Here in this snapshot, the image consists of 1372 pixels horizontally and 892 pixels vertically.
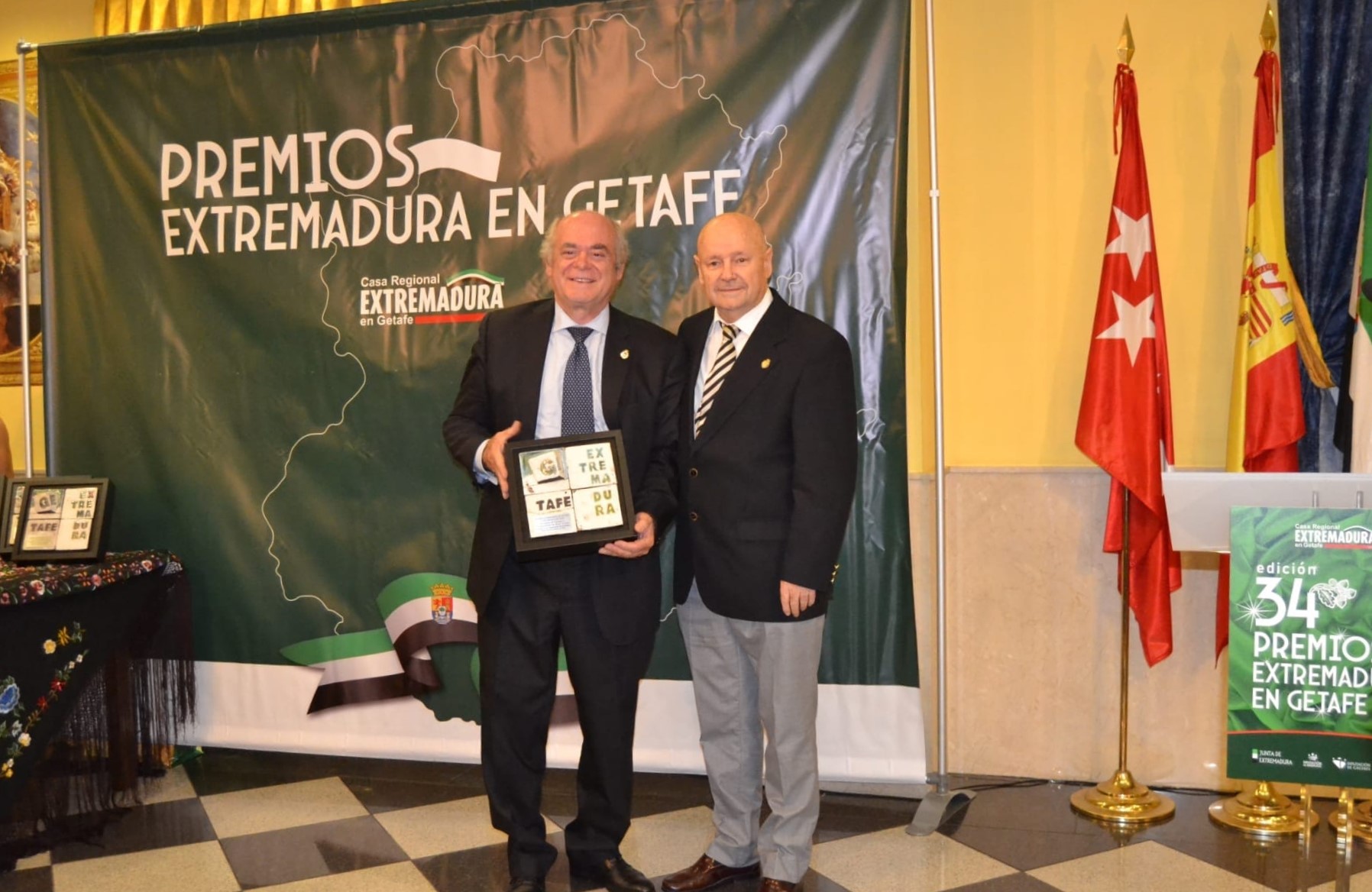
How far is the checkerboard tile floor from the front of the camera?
2.78 meters

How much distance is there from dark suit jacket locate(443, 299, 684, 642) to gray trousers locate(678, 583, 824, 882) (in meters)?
0.18

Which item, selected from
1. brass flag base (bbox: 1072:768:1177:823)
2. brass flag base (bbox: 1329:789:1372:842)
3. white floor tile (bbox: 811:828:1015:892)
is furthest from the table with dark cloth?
brass flag base (bbox: 1329:789:1372:842)

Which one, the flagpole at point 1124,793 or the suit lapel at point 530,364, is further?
the flagpole at point 1124,793

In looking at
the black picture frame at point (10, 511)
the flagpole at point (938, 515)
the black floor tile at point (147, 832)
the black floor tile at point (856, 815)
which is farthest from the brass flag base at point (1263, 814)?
the black picture frame at point (10, 511)

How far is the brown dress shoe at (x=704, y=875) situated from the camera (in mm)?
2691

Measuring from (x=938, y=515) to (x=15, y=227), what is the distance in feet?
11.8

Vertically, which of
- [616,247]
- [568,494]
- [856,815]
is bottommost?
[856,815]

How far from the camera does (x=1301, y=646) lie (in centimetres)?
211

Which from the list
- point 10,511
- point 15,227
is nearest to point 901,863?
point 10,511

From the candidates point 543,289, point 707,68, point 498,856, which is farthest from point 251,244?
point 498,856

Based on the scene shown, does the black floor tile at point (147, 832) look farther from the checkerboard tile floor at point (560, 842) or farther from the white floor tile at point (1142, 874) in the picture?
the white floor tile at point (1142, 874)

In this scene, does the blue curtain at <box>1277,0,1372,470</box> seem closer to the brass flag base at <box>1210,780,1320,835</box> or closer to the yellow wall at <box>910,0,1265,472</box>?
the yellow wall at <box>910,0,1265,472</box>

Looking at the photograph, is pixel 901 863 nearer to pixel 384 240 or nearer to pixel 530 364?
pixel 530 364

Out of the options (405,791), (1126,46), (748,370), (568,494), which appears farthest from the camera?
(405,791)
